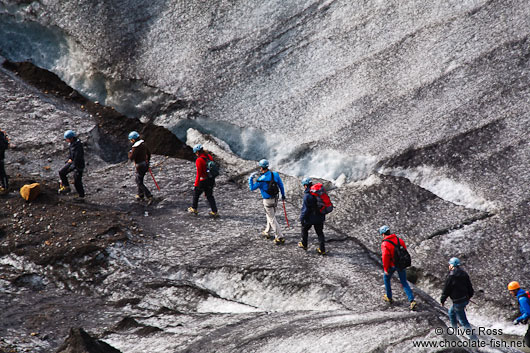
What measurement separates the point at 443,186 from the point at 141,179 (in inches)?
342

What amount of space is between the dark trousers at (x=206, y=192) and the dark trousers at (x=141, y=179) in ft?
5.10

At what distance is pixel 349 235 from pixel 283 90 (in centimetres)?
623

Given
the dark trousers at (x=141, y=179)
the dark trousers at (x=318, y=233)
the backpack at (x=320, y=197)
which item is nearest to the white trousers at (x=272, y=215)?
the dark trousers at (x=318, y=233)

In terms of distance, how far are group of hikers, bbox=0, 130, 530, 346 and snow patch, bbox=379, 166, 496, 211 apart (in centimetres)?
352

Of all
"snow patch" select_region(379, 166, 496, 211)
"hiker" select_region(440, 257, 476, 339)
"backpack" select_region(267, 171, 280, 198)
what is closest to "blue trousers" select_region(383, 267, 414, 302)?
"hiker" select_region(440, 257, 476, 339)

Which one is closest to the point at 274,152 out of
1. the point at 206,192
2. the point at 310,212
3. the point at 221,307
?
the point at 206,192

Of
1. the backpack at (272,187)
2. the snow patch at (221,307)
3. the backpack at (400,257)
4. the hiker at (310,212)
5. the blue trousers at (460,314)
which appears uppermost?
the backpack at (272,187)

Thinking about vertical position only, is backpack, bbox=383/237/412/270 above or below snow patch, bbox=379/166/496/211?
below

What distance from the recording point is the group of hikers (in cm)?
1192

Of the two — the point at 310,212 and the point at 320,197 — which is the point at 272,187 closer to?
the point at 310,212

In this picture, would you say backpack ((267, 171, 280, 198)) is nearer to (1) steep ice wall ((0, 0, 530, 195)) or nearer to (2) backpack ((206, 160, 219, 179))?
(2) backpack ((206, 160, 219, 179))

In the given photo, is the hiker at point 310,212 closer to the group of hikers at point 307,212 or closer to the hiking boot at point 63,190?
the group of hikers at point 307,212

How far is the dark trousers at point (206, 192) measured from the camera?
53.3 ft

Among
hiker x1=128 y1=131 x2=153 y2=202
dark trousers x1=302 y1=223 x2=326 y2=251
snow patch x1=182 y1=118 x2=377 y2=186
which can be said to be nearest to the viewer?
dark trousers x1=302 y1=223 x2=326 y2=251
